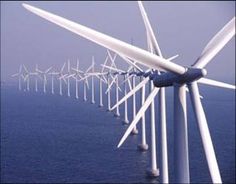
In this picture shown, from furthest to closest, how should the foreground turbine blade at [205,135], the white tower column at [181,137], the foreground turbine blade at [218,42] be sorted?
the white tower column at [181,137]
the foreground turbine blade at [205,135]
the foreground turbine blade at [218,42]

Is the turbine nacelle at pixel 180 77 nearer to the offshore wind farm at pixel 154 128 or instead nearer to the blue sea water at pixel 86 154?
the offshore wind farm at pixel 154 128

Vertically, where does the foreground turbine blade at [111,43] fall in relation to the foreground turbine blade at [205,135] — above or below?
above

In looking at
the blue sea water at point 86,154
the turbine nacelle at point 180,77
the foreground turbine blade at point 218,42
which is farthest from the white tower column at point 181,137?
the blue sea water at point 86,154

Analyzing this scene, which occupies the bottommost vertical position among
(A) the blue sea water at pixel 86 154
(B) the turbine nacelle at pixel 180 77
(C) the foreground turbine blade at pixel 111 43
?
(A) the blue sea water at pixel 86 154

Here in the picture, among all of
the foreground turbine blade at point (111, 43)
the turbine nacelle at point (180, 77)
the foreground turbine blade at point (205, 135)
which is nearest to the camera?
the foreground turbine blade at point (111, 43)

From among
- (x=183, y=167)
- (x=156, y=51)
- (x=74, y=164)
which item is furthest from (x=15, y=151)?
(x=183, y=167)

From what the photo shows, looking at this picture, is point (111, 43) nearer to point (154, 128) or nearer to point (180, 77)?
point (180, 77)

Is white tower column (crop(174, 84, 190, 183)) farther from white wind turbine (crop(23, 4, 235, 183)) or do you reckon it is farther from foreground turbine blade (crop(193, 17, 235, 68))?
foreground turbine blade (crop(193, 17, 235, 68))
